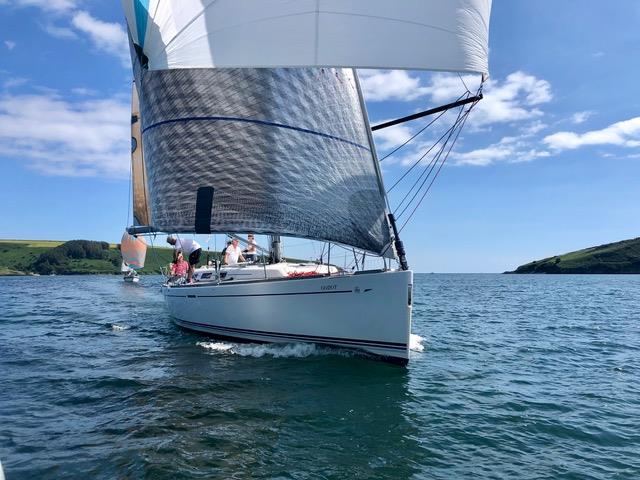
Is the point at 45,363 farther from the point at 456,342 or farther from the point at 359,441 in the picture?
the point at 456,342

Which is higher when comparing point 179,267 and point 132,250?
point 132,250

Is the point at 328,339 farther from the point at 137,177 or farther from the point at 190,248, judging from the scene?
the point at 137,177

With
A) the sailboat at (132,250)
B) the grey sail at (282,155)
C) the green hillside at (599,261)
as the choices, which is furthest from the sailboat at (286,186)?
the green hillside at (599,261)

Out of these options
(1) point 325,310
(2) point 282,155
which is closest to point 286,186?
(2) point 282,155

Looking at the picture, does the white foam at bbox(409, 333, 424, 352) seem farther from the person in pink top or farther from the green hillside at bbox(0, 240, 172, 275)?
the green hillside at bbox(0, 240, 172, 275)

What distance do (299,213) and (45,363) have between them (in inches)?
292

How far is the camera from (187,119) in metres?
12.4

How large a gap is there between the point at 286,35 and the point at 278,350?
8.27m

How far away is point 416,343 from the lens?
14773 millimetres

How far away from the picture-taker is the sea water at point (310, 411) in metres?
5.82

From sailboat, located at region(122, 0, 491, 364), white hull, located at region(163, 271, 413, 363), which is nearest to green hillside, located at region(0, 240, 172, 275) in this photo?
white hull, located at region(163, 271, 413, 363)

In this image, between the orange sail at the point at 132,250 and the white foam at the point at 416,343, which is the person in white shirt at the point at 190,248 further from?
the orange sail at the point at 132,250

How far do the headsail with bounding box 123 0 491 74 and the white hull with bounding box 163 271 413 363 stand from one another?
531cm

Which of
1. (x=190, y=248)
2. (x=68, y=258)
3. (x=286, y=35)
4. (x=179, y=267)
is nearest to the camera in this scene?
(x=286, y=35)
